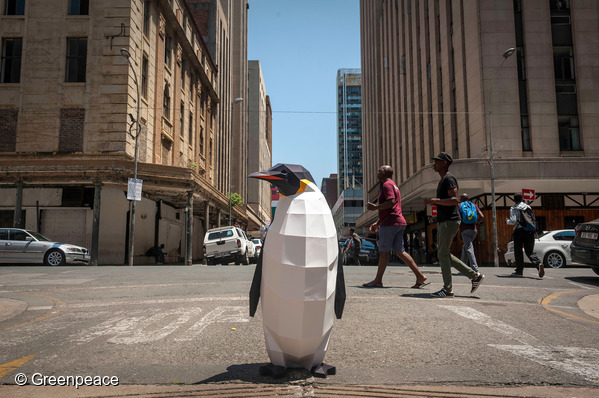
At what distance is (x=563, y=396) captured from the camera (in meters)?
2.51

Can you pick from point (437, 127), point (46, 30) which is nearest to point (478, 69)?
point (437, 127)

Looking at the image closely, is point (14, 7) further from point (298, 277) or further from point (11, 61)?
point (298, 277)

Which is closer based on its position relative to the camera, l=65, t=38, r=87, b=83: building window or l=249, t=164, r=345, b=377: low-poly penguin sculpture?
l=249, t=164, r=345, b=377: low-poly penguin sculpture

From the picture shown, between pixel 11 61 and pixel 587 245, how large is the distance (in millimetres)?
27018

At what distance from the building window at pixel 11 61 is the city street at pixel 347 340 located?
21351 millimetres

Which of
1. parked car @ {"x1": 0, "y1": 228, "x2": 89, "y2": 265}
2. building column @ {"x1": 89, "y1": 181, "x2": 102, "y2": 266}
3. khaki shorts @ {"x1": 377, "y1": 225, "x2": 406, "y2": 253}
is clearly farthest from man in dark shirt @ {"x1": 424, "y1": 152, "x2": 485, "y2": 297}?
building column @ {"x1": 89, "y1": 181, "x2": 102, "y2": 266}

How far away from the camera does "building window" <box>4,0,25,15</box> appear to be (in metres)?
23.9

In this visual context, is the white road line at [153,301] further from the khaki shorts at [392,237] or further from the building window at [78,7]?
the building window at [78,7]

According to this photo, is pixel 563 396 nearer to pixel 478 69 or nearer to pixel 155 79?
pixel 478 69

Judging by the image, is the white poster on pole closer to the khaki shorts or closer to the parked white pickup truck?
the parked white pickup truck

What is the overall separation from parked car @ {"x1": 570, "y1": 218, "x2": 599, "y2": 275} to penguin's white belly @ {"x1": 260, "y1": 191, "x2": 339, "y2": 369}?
8986 mm

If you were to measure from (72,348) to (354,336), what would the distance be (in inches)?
95.2

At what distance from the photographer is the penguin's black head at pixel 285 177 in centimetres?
283

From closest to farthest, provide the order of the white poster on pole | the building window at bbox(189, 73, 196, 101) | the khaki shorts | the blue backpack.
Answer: the khaki shorts, the blue backpack, the white poster on pole, the building window at bbox(189, 73, 196, 101)
